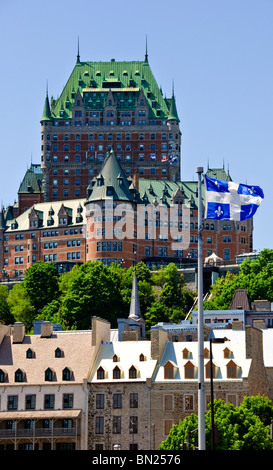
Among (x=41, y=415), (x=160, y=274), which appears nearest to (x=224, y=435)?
(x=41, y=415)

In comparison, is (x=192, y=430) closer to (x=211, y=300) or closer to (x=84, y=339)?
(x=84, y=339)

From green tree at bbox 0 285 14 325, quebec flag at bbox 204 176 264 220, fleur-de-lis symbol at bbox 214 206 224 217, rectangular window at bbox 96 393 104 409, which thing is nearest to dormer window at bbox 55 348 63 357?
rectangular window at bbox 96 393 104 409

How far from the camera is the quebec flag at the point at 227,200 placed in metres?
58.1

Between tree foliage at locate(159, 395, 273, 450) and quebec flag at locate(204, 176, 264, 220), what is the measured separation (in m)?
25.0

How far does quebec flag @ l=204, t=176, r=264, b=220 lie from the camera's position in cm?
5812

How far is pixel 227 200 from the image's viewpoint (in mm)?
58250

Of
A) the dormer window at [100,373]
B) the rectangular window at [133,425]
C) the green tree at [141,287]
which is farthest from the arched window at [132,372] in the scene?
the green tree at [141,287]

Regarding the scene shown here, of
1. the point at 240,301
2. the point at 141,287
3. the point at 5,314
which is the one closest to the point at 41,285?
the point at 5,314

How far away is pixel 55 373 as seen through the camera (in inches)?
4048

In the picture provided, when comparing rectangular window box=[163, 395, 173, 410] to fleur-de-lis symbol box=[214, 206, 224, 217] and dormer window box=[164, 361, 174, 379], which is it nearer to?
dormer window box=[164, 361, 174, 379]

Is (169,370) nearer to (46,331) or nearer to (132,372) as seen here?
(132,372)

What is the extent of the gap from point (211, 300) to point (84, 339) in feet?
237

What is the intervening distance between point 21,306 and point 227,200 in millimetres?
126235
